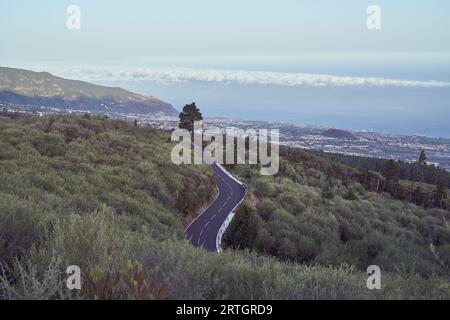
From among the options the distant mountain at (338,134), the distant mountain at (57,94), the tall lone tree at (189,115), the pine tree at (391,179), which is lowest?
Result: the pine tree at (391,179)

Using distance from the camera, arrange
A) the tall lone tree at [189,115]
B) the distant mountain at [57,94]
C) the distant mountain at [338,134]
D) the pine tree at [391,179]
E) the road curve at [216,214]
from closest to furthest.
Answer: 1. the road curve at [216,214]
2. the pine tree at [391,179]
3. the tall lone tree at [189,115]
4. the distant mountain at [57,94]
5. the distant mountain at [338,134]

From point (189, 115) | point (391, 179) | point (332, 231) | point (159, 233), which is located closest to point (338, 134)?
point (391, 179)

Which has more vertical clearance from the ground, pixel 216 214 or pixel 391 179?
pixel 216 214

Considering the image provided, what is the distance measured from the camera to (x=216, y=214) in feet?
83.4

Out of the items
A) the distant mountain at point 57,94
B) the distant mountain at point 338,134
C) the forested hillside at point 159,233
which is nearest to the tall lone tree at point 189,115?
the forested hillside at point 159,233

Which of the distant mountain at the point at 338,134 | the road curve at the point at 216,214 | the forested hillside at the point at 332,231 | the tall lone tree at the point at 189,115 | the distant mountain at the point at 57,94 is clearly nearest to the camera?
the forested hillside at the point at 332,231

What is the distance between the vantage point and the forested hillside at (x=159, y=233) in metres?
4.99

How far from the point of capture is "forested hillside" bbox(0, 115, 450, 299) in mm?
4992

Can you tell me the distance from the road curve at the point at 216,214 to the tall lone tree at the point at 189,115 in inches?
892

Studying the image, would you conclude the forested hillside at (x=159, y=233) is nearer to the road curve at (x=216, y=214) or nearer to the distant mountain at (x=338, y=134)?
the road curve at (x=216, y=214)

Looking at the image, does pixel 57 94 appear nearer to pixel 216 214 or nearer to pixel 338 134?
pixel 338 134

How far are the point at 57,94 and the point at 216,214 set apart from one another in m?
145
